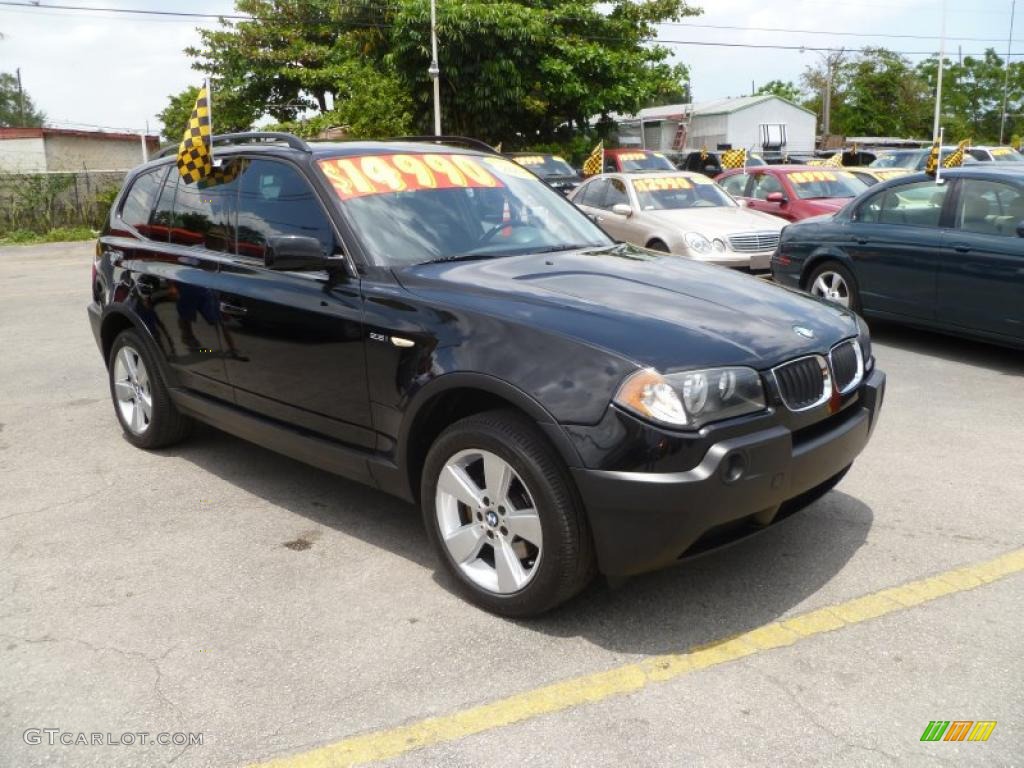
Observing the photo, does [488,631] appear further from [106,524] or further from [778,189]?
[778,189]

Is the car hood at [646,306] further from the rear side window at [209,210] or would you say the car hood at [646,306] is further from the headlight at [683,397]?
the rear side window at [209,210]

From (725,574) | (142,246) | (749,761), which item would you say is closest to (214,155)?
(142,246)

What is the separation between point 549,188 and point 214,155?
5.96 feet

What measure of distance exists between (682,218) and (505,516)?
9.06 m

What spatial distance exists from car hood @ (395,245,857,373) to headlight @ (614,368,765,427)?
1.9 inches

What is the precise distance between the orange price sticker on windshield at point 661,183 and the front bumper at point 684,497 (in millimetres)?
9779

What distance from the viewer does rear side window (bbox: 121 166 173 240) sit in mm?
5676

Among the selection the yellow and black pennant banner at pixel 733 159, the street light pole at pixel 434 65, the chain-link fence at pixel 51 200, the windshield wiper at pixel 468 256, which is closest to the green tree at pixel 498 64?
the street light pole at pixel 434 65

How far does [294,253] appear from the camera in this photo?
401 centimetres

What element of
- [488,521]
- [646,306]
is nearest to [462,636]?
[488,521]

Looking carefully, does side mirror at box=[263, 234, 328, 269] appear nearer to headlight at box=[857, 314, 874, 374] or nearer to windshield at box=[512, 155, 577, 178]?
headlight at box=[857, 314, 874, 374]

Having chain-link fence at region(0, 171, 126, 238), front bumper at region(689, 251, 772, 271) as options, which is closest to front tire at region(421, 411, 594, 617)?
front bumper at region(689, 251, 772, 271)

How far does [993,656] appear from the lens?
10.8 feet

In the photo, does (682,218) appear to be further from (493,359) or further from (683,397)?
(683,397)
